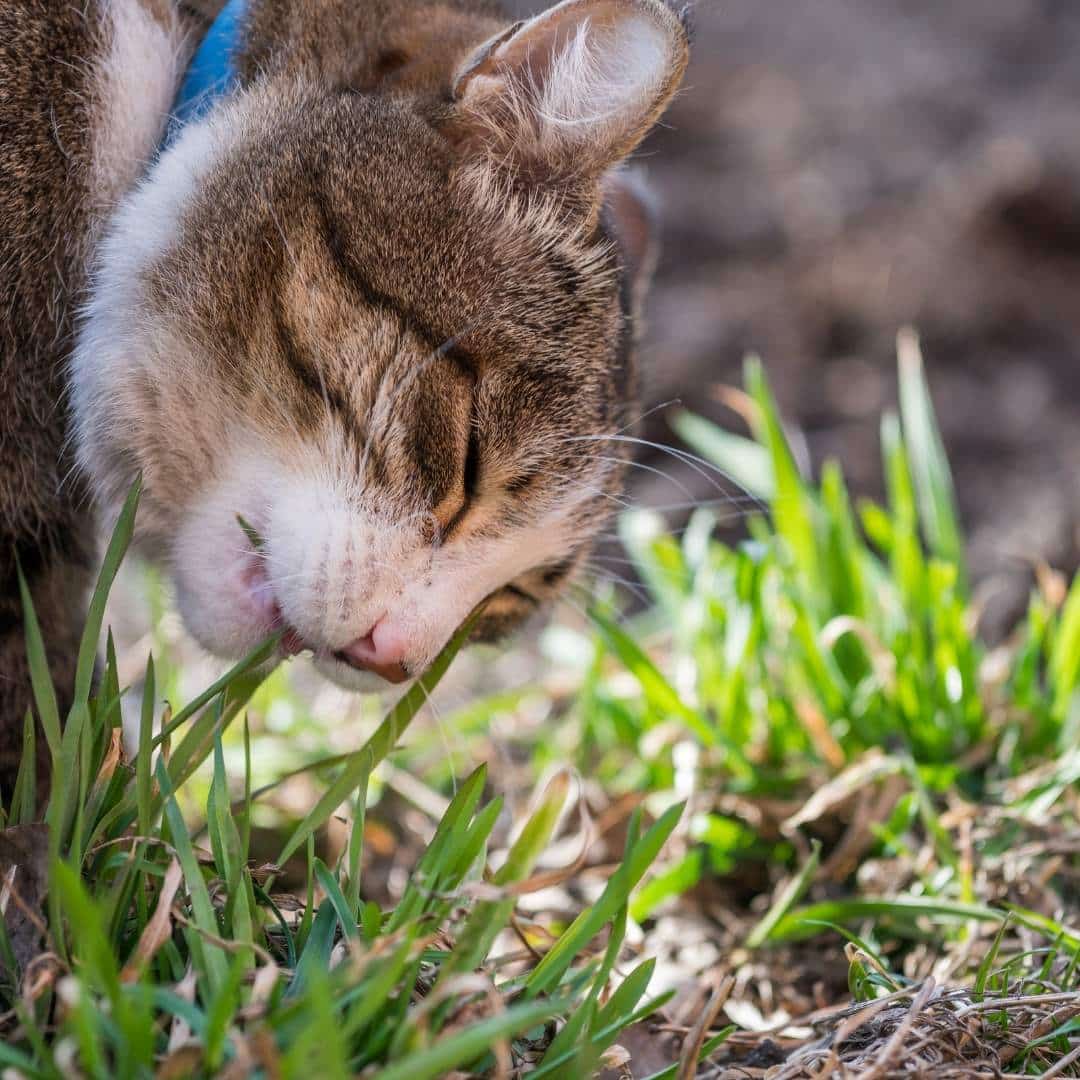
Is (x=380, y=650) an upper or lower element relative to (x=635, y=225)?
lower

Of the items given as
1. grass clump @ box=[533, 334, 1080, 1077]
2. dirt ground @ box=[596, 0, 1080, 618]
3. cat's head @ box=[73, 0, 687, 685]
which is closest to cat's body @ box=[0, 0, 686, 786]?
cat's head @ box=[73, 0, 687, 685]

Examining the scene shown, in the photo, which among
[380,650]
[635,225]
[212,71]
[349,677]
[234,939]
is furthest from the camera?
[635,225]

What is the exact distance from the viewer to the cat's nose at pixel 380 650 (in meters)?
1.60

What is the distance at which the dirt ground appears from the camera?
3.71 meters

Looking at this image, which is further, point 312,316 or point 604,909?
point 312,316

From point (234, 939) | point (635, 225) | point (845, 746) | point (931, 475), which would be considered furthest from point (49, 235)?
point (931, 475)

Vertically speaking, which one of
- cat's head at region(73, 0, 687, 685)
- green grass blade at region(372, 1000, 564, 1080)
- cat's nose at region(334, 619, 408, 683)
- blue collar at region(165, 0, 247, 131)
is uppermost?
blue collar at region(165, 0, 247, 131)

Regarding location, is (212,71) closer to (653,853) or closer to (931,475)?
(653,853)

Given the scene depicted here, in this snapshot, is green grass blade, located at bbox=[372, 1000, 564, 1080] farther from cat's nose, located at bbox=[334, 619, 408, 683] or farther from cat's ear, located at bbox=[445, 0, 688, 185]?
cat's ear, located at bbox=[445, 0, 688, 185]

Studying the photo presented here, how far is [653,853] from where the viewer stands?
1.41 meters

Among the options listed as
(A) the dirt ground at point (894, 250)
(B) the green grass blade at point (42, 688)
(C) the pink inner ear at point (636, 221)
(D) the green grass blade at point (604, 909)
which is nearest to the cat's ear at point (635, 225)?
(C) the pink inner ear at point (636, 221)

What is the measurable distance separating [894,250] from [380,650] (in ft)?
10.4

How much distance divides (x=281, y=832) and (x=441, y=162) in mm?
1301

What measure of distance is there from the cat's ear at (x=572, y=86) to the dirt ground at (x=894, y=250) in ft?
5.47
